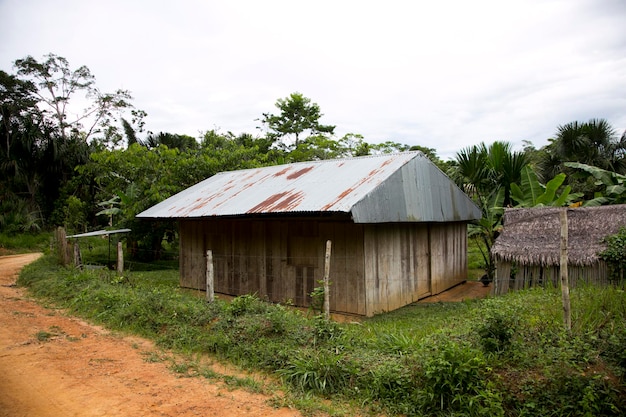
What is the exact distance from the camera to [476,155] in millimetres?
14148

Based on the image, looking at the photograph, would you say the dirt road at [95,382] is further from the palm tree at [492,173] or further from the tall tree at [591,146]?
the tall tree at [591,146]

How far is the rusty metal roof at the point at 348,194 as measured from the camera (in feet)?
31.0

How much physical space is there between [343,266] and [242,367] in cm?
413

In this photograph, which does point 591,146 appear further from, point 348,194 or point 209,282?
point 209,282

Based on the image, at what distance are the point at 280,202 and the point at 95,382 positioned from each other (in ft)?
18.4

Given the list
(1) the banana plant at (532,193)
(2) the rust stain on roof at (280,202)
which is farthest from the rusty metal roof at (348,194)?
(1) the banana plant at (532,193)

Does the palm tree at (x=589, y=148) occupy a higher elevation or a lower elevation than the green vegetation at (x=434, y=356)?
higher

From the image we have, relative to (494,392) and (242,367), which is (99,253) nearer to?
(242,367)

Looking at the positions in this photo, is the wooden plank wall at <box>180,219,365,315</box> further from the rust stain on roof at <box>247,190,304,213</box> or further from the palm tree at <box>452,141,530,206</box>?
the palm tree at <box>452,141,530,206</box>

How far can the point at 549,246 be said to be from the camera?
396 inches

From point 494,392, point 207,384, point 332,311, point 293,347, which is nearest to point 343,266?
point 332,311

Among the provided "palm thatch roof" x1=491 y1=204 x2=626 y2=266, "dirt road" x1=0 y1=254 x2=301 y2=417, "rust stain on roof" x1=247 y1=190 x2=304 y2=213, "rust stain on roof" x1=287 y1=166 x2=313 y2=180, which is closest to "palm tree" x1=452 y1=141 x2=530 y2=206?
"palm thatch roof" x1=491 y1=204 x2=626 y2=266

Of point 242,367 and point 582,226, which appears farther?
point 582,226

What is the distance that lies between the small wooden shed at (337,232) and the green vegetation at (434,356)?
1804 mm
